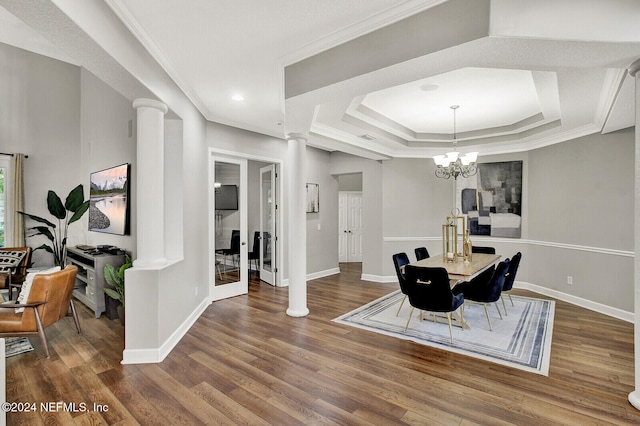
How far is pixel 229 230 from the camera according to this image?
5.54 meters

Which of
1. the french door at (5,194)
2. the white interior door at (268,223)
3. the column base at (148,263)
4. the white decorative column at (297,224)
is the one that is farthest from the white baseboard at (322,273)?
the french door at (5,194)

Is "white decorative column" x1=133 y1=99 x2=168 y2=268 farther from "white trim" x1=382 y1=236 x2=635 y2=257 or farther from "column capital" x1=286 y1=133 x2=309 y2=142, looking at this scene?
"white trim" x1=382 y1=236 x2=635 y2=257

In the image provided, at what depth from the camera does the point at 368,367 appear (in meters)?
2.89

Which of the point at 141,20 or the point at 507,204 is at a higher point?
the point at 141,20

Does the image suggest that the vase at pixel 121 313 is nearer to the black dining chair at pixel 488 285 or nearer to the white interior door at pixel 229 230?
the white interior door at pixel 229 230

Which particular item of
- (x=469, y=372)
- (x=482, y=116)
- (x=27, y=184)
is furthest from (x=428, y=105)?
(x=27, y=184)

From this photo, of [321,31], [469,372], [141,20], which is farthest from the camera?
[469,372]

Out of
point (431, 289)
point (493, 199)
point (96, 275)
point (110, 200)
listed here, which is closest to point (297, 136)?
point (431, 289)

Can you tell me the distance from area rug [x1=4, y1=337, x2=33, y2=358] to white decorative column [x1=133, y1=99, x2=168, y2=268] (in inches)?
57.8

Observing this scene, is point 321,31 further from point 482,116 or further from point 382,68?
point 482,116

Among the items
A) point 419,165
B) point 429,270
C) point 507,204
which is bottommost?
point 429,270

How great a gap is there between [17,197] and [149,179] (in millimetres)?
4308

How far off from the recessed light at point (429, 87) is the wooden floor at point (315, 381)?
9.31 feet

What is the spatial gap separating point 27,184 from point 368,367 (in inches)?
258
